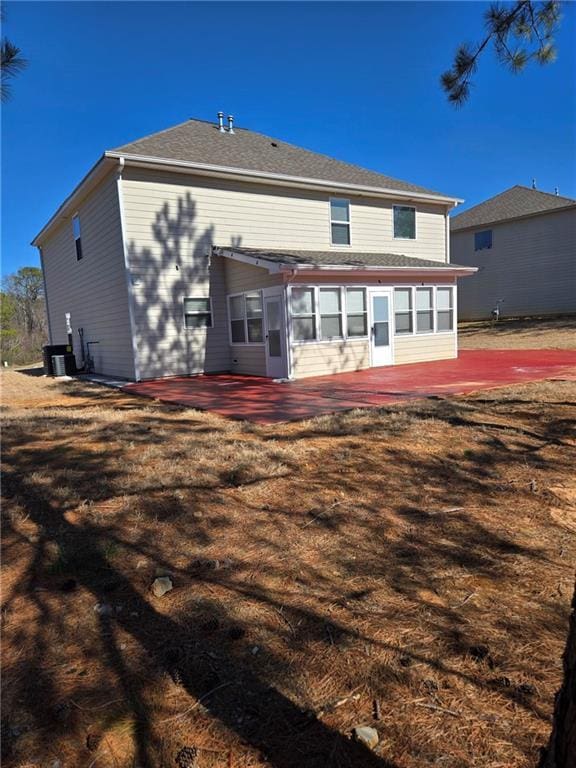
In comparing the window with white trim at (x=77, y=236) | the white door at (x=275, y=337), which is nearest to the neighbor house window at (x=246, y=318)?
the white door at (x=275, y=337)

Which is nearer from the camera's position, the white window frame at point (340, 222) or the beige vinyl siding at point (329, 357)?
the beige vinyl siding at point (329, 357)

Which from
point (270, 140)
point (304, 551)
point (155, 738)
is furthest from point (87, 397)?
point (270, 140)

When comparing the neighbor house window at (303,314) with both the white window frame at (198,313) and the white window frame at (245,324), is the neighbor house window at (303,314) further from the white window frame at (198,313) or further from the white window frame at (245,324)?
the white window frame at (198,313)

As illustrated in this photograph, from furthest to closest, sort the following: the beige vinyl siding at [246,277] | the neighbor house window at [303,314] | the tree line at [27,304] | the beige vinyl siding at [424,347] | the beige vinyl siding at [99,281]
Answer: the tree line at [27,304] → the beige vinyl siding at [424,347] → the beige vinyl siding at [99,281] → the beige vinyl siding at [246,277] → the neighbor house window at [303,314]

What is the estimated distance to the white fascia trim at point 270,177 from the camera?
39.2 feet

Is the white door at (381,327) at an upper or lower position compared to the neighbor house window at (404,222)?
lower

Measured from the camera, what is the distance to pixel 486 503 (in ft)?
12.1

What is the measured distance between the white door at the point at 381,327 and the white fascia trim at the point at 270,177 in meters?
3.91

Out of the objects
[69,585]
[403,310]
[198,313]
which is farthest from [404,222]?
[69,585]

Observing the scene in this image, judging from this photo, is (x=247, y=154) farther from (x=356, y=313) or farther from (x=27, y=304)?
(x=27, y=304)

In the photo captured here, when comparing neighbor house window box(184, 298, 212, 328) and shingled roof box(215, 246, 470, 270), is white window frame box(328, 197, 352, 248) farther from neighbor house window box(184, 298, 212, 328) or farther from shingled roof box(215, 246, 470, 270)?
neighbor house window box(184, 298, 212, 328)

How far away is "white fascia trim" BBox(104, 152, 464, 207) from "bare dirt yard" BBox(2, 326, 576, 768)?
9.28 metres

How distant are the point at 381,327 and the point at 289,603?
459 inches

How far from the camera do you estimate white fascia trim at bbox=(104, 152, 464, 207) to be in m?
12.0
